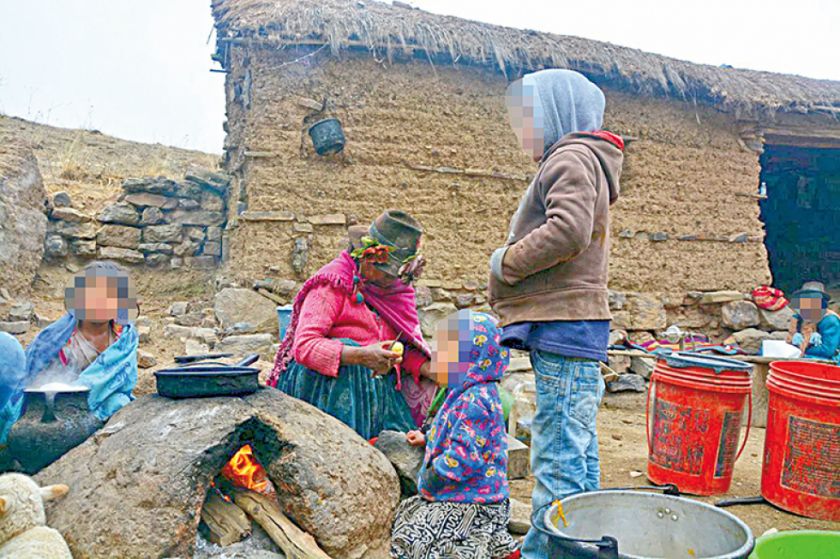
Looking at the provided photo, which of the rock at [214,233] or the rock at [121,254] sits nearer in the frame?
the rock at [121,254]

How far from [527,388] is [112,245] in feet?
16.1

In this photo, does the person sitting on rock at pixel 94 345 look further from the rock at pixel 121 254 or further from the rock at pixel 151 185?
the rock at pixel 151 185

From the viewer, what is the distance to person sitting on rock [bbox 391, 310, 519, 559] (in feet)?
8.91

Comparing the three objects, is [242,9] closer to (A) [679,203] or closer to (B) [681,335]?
(A) [679,203]

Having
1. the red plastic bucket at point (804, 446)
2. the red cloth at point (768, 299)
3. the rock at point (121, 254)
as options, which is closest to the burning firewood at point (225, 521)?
the red plastic bucket at point (804, 446)

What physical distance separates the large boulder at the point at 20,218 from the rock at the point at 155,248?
39.3 inches

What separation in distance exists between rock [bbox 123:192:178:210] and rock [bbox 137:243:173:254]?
441mm

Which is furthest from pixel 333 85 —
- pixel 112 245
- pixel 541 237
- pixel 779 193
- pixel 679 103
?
pixel 779 193

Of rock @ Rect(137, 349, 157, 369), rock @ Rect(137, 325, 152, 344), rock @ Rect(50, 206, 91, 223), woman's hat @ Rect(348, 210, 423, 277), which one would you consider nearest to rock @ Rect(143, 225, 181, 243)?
rock @ Rect(50, 206, 91, 223)

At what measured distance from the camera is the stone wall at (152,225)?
727 cm

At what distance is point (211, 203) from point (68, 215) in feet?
5.03

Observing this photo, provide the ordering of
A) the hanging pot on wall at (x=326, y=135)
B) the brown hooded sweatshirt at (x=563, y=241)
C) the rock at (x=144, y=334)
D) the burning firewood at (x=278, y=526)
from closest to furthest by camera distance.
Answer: the brown hooded sweatshirt at (x=563, y=241) → the burning firewood at (x=278, y=526) → the hanging pot on wall at (x=326, y=135) → the rock at (x=144, y=334)

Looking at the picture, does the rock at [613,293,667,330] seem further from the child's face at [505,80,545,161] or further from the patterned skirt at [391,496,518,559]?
the child's face at [505,80,545,161]

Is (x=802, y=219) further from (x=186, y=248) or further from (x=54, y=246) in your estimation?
(x=54, y=246)
